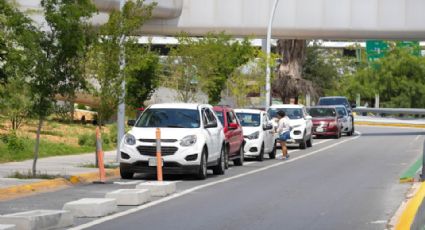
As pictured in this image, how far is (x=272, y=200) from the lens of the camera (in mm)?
19234

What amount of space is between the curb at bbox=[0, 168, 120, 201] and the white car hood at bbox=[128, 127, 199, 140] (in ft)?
4.68

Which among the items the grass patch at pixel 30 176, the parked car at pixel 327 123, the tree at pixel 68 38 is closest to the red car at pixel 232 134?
the tree at pixel 68 38

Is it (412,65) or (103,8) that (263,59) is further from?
(412,65)

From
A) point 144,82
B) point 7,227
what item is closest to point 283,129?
point 144,82

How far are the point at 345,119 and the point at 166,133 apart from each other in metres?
33.6

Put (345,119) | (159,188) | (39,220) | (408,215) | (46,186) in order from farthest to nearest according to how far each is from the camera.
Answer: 1. (345,119)
2. (46,186)
3. (159,188)
4. (408,215)
5. (39,220)

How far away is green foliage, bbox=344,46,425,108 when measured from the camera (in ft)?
286

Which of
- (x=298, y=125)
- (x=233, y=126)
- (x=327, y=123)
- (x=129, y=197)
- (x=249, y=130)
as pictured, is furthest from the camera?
(x=327, y=123)

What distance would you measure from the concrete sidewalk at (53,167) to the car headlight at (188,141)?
2.63 metres

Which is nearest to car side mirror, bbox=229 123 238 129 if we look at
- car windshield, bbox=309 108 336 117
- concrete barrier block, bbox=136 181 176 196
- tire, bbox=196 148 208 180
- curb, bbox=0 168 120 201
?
curb, bbox=0 168 120 201

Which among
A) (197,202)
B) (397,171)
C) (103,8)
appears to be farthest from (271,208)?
(103,8)

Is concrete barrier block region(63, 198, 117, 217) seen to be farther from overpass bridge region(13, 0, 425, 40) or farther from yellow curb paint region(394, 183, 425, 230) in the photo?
overpass bridge region(13, 0, 425, 40)

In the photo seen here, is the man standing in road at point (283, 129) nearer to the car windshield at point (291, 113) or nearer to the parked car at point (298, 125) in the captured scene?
the parked car at point (298, 125)

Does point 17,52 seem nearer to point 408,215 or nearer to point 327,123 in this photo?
point 408,215
